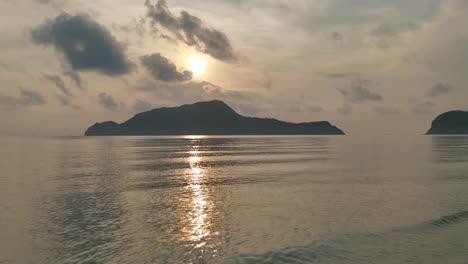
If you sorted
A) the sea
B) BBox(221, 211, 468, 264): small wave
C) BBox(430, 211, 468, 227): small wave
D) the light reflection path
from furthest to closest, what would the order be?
BBox(430, 211, 468, 227): small wave
the light reflection path
the sea
BBox(221, 211, 468, 264): small wave

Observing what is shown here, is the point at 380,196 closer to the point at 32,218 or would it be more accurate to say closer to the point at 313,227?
the point at 313,227

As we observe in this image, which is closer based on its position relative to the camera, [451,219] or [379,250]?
[379,250]

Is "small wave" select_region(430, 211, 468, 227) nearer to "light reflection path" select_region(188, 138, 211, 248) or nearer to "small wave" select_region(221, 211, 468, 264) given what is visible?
"small wave" select_region(221, 211, 468, 264)

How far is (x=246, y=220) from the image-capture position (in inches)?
1191

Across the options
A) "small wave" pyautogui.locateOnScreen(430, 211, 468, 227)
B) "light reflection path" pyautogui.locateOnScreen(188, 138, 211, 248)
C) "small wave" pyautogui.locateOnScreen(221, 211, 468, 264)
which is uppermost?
"small wave" pyautogui.locateOnScreen(430, 211, 468, 227)

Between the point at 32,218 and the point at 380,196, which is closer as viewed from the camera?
the point at 32,218

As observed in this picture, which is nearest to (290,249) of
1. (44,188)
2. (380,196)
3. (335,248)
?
(335,248)

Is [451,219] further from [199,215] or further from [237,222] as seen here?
[199,215]

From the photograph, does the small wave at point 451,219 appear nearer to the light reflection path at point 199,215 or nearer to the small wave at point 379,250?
the small wave at point 379,250

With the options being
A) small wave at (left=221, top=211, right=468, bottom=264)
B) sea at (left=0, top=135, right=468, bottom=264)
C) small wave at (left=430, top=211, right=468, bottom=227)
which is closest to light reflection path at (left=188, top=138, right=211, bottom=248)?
sea at (left=0, top=135, right=468, bottom=264)

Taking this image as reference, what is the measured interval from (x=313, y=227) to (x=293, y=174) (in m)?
36.5

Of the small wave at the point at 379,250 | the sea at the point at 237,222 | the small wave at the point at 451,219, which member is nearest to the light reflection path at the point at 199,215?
the sea at the point at 237,222

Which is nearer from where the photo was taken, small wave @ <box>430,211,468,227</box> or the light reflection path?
the light reflection path

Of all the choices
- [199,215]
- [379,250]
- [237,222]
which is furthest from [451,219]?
[199,215]
